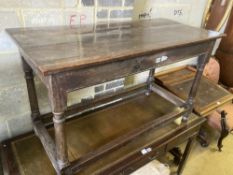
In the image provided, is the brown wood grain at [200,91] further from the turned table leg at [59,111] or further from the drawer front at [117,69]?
the turned table leg at [59,111]

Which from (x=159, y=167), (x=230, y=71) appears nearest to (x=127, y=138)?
(x=159, y=167)

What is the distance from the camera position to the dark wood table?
0.69 meters

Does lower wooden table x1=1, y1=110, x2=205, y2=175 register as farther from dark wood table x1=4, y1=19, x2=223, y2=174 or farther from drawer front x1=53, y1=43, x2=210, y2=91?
drawer front x1=53, y1=43, x2=210, y2=91

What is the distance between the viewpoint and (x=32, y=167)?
103 cm

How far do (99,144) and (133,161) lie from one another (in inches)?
8.2

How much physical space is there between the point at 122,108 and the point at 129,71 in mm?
653

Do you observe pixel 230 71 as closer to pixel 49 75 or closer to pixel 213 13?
pixel 213 13

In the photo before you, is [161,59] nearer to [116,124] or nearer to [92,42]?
[92,42]

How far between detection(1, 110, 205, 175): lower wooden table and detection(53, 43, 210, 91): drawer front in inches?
18.3

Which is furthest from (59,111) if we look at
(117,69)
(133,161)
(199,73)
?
(199,73)

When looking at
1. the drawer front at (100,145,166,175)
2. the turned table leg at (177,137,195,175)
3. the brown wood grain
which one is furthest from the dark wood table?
the brown wood grain

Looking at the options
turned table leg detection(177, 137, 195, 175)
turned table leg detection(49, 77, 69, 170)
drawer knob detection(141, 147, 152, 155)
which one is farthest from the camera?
turned table leg detection(177, 137, 195, 175)

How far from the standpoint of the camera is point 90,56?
73cm

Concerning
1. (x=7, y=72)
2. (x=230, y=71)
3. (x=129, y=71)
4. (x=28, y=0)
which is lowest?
(x=230, y=71)
